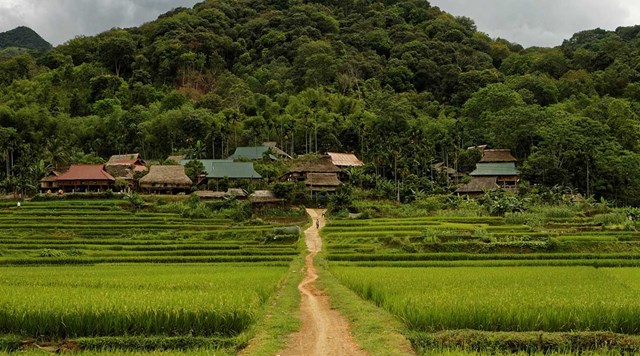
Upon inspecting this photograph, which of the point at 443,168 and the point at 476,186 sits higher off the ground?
the point at 443,168

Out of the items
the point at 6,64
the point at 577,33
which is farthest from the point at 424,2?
the point at 6,64

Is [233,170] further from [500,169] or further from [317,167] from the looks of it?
[500,169]

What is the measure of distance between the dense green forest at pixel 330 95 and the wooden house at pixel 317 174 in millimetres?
5905

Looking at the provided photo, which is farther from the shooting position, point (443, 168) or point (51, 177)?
point (443, 168)

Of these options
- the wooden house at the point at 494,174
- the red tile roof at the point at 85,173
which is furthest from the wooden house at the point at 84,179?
the wooden house at the point at 494,174

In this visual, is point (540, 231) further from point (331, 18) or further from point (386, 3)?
point (386, 3)

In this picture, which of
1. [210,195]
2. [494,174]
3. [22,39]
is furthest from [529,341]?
[22,39]

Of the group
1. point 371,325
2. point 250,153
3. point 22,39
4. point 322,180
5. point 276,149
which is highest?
point 22,39

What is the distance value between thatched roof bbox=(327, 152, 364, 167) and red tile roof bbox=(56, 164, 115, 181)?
2709 centimetres

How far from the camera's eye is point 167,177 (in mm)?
61344

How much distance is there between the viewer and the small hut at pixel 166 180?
61188 millimetres

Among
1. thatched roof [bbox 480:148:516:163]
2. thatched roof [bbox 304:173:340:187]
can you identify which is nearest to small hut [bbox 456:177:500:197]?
thatched roof [bbox 480:148:516:163]

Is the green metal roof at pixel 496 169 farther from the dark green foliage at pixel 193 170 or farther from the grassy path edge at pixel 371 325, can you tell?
the grassy path edge at pixel 371 325

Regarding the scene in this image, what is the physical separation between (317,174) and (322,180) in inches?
49.7
